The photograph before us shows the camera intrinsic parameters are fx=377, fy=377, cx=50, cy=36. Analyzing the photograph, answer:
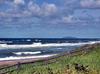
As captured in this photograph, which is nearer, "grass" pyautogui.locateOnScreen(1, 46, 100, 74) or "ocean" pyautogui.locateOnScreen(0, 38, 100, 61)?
"grass" pyautogui.locateOnScreen(1, 46, 100, 74)

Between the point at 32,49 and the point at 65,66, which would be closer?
the point at 65,66

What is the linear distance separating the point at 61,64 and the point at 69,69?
326mm

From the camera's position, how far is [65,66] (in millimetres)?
10805

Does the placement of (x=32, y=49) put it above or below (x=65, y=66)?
below

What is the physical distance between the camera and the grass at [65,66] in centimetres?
1065

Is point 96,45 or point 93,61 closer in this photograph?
point 93,61

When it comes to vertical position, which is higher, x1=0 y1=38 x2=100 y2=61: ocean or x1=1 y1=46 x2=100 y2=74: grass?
x1=1 y1=46 x2=100 y2=74: grass

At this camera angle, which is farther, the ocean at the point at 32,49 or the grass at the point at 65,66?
the ocean at the point at 32,49

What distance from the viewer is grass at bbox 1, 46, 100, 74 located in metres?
10.6

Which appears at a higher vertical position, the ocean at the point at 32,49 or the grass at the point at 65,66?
the grass at the point at 65,66

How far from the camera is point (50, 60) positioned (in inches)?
468

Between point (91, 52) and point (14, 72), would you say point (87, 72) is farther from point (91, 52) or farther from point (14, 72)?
point (14, 72)

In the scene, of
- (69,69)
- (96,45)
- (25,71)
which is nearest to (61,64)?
(69,69)

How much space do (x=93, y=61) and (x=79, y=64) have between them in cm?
44
